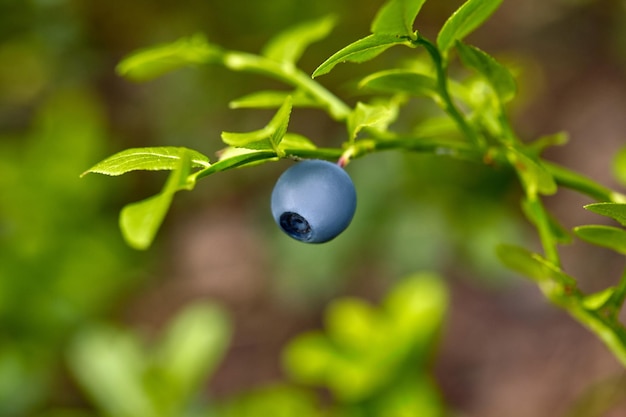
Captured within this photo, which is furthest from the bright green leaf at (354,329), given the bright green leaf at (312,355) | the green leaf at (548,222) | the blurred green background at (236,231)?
the green leaf at (548,222)

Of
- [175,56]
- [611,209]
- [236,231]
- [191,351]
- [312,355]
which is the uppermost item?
[236,231]

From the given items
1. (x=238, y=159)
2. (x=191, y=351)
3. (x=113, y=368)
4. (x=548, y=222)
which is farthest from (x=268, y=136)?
(x=113, y=368)

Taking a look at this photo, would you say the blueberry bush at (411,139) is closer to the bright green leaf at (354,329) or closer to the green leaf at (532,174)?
the green leaf at (532,174)

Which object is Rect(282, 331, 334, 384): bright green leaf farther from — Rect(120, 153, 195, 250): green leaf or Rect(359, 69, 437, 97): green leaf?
Rect(120, 153, 195, 250): green leaf

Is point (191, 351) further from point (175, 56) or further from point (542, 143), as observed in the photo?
Result: point (542, 143)

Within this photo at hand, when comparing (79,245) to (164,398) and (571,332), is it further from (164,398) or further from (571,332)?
(571,332)

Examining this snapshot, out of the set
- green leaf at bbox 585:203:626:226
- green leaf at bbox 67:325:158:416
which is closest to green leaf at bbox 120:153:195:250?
green leaf at bbox 585:203:626:226

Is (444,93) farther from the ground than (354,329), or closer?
closer

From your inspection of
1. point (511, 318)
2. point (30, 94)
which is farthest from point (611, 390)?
point (30, 94)
